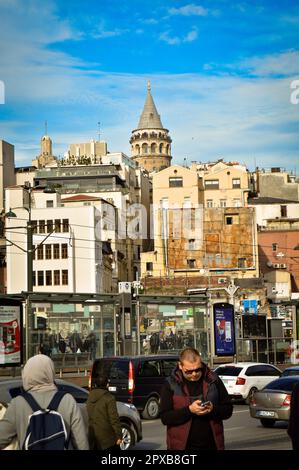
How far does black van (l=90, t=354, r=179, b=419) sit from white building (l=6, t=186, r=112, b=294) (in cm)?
6216

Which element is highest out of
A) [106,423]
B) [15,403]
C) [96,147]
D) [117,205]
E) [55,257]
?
[96,147]

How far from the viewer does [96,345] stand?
110ft

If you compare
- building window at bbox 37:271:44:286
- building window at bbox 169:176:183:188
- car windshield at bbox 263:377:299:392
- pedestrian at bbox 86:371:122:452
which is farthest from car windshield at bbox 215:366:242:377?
building window at bbox 169:176:183:188

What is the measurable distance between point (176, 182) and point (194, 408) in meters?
110

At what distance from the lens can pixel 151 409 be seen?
83.0 ft

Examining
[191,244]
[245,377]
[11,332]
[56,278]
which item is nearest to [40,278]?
[56,278]

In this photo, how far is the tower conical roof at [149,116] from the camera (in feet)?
641

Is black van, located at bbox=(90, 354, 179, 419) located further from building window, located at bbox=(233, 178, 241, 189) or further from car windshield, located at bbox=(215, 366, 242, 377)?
building window, located at bbox=(233, 178, 241, 189)

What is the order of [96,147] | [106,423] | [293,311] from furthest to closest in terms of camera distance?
[96,147] → [293,311] → [106,423]

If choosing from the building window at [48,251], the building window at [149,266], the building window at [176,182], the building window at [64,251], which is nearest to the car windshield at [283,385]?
the building window at [64,251]

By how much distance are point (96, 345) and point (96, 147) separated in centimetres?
11325

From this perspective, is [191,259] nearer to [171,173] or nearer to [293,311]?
[171,173]
